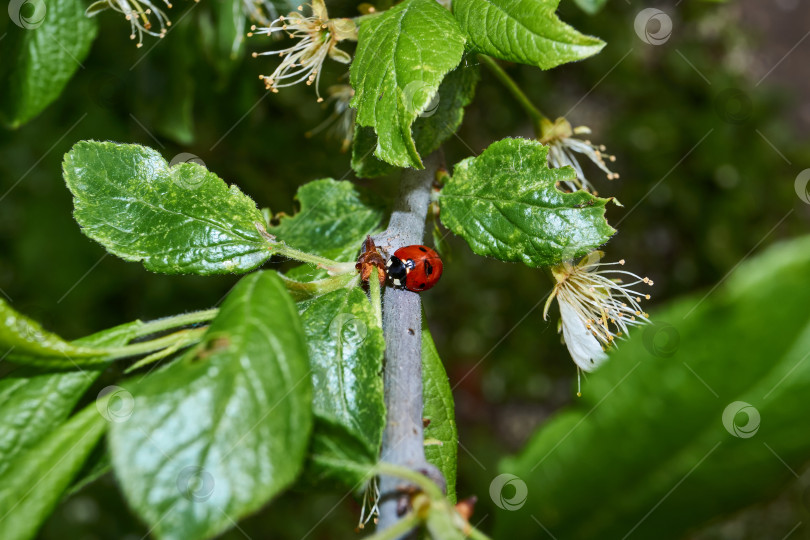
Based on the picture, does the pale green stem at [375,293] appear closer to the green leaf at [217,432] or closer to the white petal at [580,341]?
the green leaf at [217,432]

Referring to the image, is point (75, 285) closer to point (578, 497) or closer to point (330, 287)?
point (330, 287)

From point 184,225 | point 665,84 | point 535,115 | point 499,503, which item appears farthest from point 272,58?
point 665,84

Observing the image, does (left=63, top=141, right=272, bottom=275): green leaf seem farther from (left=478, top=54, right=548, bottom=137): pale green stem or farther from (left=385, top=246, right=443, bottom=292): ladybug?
(left=478, top=54, right=548, bottom=137): pale green stem

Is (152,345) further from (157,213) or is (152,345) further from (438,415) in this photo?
(438,415)

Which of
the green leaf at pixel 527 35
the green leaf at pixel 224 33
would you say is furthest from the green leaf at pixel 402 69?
the green leaf at pixel 224 33

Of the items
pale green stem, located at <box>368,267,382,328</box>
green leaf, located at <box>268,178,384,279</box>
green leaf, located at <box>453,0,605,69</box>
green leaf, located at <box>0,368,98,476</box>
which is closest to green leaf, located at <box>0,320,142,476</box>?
green leaf, located at <box>0,368,98,476</box>

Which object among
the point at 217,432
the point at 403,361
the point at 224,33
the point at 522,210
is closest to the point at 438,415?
the point at 403,361
